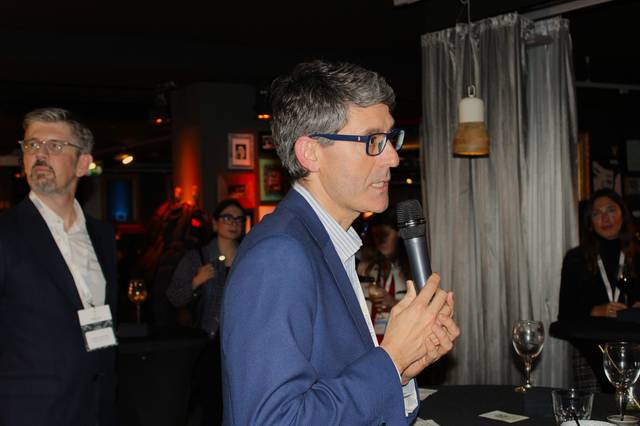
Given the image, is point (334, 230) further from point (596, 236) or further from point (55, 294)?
point (596, 236)

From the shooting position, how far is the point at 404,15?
23.4ft

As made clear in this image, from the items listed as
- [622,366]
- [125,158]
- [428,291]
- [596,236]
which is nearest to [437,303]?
[428,291]

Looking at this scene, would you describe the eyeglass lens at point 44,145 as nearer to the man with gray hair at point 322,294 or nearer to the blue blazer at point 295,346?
the man with gray hair at point 322,294

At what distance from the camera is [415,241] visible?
174cm

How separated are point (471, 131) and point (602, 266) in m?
1.18

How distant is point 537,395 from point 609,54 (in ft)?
22.5

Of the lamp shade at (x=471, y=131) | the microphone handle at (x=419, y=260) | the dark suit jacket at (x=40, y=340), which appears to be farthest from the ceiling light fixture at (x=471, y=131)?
the microphone handle at (x=419, y=260)

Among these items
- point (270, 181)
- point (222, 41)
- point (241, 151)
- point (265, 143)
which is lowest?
point (270, 181)

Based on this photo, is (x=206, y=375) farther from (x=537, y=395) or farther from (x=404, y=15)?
(x=404, y=15)

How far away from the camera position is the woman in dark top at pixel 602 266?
470 cm

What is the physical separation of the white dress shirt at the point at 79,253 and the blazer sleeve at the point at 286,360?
5.39 feet

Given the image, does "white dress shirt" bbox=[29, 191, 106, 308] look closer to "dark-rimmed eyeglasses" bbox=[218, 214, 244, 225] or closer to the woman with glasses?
the woman with glasses

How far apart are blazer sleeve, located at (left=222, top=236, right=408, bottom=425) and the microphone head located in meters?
0.38

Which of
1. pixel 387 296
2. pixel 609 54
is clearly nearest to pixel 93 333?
pixel 387 296
